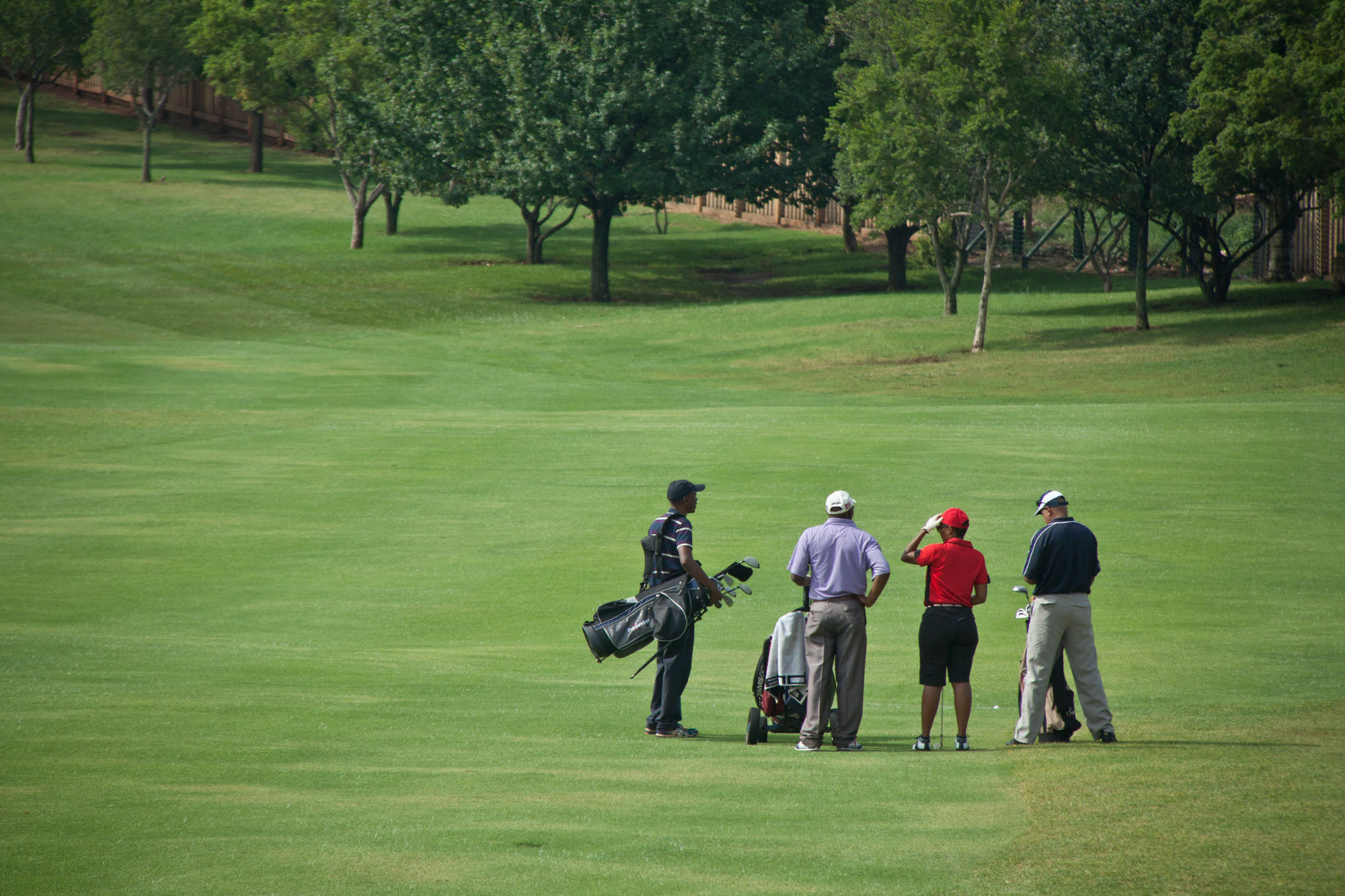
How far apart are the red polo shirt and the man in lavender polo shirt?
0.42m

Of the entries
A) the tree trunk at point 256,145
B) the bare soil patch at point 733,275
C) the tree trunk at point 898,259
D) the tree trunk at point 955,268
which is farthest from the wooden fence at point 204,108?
the tree trunk at point 955,268

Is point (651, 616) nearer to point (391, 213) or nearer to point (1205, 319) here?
point (1205, 319)

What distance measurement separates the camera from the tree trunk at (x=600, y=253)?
5422 centimetres

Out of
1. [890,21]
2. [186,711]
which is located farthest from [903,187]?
[186,711]

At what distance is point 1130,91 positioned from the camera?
40500mm

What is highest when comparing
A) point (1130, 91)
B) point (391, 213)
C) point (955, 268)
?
point (1130, 91)

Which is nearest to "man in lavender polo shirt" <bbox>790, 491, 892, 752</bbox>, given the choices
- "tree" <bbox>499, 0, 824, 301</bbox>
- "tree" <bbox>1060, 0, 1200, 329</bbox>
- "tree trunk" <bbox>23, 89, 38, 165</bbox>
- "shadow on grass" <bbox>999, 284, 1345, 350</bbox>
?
"tree" <bbox>1060, 0, 1200, 329</bbox>

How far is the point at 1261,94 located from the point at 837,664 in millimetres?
33714

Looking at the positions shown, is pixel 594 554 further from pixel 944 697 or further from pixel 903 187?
pixel 903 187

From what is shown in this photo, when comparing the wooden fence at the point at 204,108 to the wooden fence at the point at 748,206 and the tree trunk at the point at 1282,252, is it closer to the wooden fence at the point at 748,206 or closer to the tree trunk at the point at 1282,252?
the wooden fence at the point at 748,206

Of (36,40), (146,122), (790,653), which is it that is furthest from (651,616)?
(36,40)

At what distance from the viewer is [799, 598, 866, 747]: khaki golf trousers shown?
974cm

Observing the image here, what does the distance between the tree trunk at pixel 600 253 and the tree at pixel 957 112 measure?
12163 mm

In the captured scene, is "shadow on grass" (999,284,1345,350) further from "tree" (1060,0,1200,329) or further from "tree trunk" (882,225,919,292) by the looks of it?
"tree trunk" (882,225,919,292)
